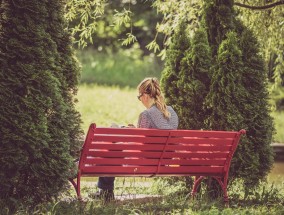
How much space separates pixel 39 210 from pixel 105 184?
148 centimetres

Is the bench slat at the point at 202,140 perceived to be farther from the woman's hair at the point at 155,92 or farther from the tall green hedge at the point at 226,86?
the tall green hedge at the point at 226,86

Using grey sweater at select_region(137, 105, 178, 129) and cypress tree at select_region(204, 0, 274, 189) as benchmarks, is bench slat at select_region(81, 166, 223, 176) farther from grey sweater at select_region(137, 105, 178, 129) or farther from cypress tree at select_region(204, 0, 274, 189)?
cypress tree at select_region(204, 0, 274, 189)

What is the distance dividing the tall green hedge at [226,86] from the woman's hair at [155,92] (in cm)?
89

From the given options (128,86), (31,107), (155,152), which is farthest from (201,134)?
(128,86)

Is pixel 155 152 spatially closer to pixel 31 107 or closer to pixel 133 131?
pixel 133 131

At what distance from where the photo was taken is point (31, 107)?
19.8 feet

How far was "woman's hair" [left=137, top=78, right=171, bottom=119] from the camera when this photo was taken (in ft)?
23.7

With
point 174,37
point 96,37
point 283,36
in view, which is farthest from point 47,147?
point 96,37

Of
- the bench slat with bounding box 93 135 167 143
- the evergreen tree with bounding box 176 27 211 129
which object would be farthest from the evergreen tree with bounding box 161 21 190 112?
the bench slat with bounding box 93 135 167 143

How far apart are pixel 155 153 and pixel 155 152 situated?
0.01 meters

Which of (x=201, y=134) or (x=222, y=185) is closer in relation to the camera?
(x=201, y=134)

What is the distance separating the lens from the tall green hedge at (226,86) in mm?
7863

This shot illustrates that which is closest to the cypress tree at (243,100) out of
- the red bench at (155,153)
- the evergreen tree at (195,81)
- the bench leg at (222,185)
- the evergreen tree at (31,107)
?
the evergreen tree at (195,81)

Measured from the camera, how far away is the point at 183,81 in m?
8.18
